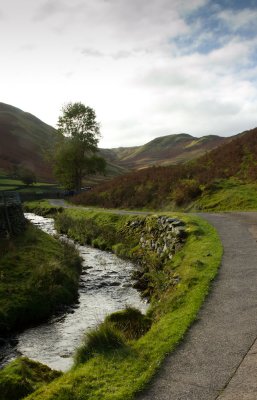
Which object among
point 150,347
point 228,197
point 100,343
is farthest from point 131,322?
point 228,197

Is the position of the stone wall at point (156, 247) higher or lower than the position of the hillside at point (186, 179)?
lower

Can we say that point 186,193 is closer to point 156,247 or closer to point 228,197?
point 228,197

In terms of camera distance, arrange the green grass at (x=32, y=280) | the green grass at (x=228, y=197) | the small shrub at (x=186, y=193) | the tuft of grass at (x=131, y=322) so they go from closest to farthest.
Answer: the tuft of grass at (x=131, y=322)
the green grass at (x=32, y=280)
the green grass at (x=228, y=197)
the small shrub at (x=186, y=193)

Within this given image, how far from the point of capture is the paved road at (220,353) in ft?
22.5

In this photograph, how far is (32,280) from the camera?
723 inches

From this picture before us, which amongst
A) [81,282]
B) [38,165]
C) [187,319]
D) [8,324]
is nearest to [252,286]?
[187,319]

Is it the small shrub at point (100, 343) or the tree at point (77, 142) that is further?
the tree at point (77, 142)

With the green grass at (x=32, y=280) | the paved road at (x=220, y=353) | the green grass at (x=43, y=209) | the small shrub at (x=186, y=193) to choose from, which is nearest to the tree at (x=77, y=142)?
the green grass at (x=43, y=209)

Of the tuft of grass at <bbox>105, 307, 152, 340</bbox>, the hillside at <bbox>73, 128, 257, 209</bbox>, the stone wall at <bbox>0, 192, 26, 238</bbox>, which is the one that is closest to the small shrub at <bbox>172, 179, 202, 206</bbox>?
the hillside at <bbox>73, 128, 257, 209</bbox>

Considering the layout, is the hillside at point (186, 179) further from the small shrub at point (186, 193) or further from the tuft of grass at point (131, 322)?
the tuft of grass at point (131, 322)

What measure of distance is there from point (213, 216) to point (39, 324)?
17.1m

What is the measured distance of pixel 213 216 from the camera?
28.7m

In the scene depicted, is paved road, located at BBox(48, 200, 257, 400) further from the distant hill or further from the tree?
the distant hill

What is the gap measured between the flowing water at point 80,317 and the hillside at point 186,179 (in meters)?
15.7
